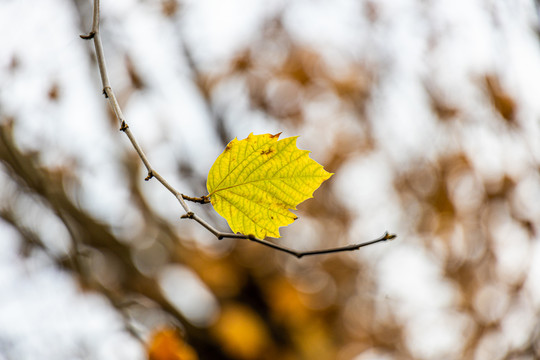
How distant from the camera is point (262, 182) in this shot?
848 mm

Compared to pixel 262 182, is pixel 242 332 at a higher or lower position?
higher

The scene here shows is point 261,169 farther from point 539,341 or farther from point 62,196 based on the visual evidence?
point 539,341

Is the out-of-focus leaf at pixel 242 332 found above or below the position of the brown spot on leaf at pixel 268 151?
above

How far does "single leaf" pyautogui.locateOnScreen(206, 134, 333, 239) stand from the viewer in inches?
32.1

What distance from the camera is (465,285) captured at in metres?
6.51

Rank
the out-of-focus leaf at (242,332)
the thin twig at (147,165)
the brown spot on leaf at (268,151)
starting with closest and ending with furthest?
the thin twig at (147,165) → the brown spot on leaf at (268,151) → the out-of-focus leaf at (242,332)

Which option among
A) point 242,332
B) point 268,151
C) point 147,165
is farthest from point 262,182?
point 242,332

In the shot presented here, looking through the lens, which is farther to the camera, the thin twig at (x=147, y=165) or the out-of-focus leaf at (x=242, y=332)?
the out-of-focus leaf at (x=242, y=332)

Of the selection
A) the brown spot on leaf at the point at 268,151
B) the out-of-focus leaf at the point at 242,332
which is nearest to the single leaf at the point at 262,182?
the brown spot on leaf at the point at 268,151

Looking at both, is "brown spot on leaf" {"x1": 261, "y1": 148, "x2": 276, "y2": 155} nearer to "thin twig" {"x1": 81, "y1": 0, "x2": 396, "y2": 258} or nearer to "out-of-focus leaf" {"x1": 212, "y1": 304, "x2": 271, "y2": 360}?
"thin twig" {"x1": 81, "y1": 0, "x2": 396, "y2": 258}

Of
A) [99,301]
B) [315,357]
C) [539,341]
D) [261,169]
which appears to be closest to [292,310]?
[315,357]

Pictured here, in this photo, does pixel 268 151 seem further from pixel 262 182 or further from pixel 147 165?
pixel 147 165

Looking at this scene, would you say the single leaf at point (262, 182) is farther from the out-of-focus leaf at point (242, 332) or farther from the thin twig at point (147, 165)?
the out-of-focus leaf at point (242, 332)

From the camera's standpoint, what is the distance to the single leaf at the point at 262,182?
0.82 metres
